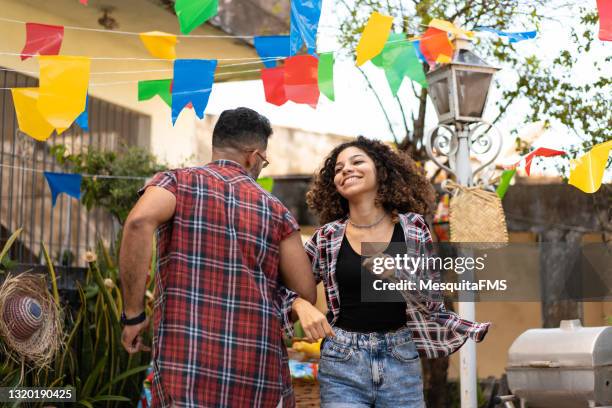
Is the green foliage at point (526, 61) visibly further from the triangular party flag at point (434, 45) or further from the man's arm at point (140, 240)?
the man's arm at point (140, 240)

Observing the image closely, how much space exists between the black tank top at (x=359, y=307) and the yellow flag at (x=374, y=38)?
1919 mm

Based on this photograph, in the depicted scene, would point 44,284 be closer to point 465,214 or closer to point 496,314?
point 465,214

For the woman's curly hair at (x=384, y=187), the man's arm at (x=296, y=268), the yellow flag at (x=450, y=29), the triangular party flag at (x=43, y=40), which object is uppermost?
the yellow flag at (x=450, y=29)

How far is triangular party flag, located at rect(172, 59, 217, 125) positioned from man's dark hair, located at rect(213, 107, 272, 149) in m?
1.65

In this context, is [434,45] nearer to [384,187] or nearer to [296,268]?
[384,187]

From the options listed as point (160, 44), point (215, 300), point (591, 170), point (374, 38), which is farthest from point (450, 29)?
point (215, 300)

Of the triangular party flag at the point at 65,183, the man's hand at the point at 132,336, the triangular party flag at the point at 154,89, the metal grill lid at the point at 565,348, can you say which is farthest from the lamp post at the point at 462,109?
the man's hand at the point at 132,336

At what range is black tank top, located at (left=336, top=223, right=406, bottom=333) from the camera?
3463mm

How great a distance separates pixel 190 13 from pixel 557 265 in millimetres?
5310

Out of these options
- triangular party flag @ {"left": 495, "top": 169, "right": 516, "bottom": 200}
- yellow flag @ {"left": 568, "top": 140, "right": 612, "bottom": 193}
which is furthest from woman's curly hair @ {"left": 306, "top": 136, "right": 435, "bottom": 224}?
triangular party flag @ {"left": 495, "top": 169, "right": 516, "bottom": 200}

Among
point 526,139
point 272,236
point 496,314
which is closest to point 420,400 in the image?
point 272,236

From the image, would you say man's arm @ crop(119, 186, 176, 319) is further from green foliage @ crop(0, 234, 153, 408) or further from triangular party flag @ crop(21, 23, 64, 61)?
green foliage @ crop(0, 234, 153, 408)

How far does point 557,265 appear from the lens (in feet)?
29.0

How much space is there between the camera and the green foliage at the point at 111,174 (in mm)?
7930
